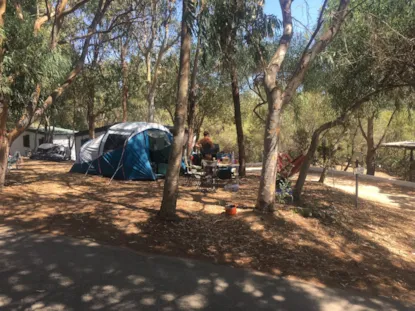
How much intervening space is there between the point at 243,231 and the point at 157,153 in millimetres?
6249

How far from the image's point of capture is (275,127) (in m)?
6.15

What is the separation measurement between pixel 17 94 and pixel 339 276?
7764 mm

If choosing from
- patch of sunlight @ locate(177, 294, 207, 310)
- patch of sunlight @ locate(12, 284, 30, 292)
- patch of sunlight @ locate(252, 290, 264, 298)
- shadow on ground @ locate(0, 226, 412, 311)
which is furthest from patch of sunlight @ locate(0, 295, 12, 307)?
patch of sunlight @ locate(252, 290, 264, 298)

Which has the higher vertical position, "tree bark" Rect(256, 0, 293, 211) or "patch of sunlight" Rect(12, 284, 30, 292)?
"tree bark" Rect(256, 0, 293, 211)

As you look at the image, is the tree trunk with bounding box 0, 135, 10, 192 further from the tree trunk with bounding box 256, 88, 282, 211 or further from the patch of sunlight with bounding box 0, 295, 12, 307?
the tree trunk with bounding box 256, 88, 282, 211

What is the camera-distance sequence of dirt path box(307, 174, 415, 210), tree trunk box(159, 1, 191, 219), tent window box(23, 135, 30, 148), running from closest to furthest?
tree trunk box(159, 1, 191, 219) < dirt path box(307, 174, 415, 210) < tent window box(23, 135, 30, 148)

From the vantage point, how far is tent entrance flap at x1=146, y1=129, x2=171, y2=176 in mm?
11250

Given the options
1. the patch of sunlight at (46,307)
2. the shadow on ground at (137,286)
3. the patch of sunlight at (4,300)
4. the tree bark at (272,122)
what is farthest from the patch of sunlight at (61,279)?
the tree bark at (272,122)

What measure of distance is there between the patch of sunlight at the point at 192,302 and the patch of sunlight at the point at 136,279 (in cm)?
56

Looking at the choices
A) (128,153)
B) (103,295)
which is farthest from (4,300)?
(128,153)

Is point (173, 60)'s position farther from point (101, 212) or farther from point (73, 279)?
point (73, 279)

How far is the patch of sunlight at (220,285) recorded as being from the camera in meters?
3.62

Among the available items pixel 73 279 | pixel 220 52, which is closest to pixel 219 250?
pixel 73 279

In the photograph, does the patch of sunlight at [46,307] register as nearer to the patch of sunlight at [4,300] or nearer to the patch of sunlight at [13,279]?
the patch of sunlight at [4,300]
